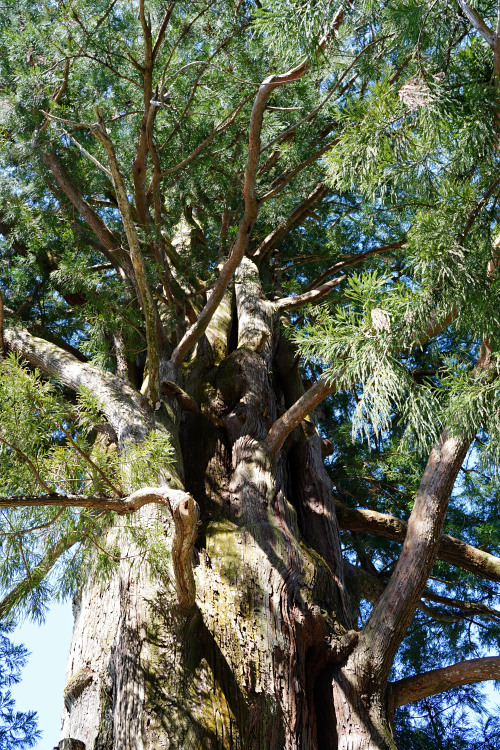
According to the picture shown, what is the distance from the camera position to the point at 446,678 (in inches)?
124

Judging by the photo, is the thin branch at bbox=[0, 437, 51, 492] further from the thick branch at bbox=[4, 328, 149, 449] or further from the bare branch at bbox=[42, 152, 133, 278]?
the bare branch at bbox=[42, 152, 133, 278]

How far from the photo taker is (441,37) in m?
2.83

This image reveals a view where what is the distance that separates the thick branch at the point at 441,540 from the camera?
3.88 metres

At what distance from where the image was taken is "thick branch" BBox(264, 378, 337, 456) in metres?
3.05

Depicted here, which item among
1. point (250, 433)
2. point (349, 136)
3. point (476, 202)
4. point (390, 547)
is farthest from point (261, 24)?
point (390, 547)

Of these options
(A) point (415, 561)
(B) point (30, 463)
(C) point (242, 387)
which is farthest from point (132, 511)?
(C) point (242, 387)

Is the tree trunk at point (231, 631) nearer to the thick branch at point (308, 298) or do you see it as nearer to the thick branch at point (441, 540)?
the thick branch at point (441, 540)

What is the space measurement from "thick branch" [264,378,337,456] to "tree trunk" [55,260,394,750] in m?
0.07

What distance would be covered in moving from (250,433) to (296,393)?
108cm

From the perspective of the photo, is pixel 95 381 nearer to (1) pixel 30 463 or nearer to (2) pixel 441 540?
(1) pixel 30 463

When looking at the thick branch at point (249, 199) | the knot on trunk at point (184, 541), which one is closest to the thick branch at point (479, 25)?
the thick branch at point (249, 199)

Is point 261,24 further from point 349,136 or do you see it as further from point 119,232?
point 119,232

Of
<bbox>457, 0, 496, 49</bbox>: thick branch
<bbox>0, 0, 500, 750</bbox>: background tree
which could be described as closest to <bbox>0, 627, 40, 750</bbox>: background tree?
<bbox>0, 0, 500, 750</bbox>: background tree

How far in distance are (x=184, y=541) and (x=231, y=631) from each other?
70 cm
